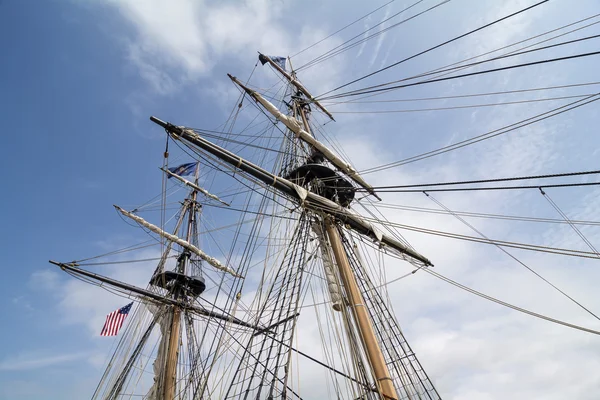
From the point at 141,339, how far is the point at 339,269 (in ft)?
49.6

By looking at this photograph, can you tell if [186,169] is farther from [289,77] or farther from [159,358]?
[159,358]

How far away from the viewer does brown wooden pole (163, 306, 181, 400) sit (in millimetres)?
14551

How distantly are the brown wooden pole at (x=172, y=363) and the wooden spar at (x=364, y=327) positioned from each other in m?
11.2

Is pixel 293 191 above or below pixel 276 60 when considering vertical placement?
below

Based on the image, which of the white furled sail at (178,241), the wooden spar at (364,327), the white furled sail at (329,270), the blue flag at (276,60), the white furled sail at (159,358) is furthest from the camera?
the white furled sail at (178,241)

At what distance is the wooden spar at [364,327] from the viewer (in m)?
6.20

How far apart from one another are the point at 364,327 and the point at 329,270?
5.51 feet

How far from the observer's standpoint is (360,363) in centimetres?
688

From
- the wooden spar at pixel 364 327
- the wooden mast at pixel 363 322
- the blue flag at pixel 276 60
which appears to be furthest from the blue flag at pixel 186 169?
the wooden spar at pixel 364 327

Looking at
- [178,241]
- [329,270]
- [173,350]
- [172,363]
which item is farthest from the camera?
[178,241]

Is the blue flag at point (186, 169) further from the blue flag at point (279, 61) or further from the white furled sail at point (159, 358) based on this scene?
the white furled sail at point (159, 358)

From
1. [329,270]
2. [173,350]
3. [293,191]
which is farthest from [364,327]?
[173,350]

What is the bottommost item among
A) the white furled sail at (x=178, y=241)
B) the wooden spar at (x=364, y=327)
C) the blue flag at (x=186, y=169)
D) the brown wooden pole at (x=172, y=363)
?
the wooden spar at (x=364, y=327)

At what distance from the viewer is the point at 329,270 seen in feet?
27.0
